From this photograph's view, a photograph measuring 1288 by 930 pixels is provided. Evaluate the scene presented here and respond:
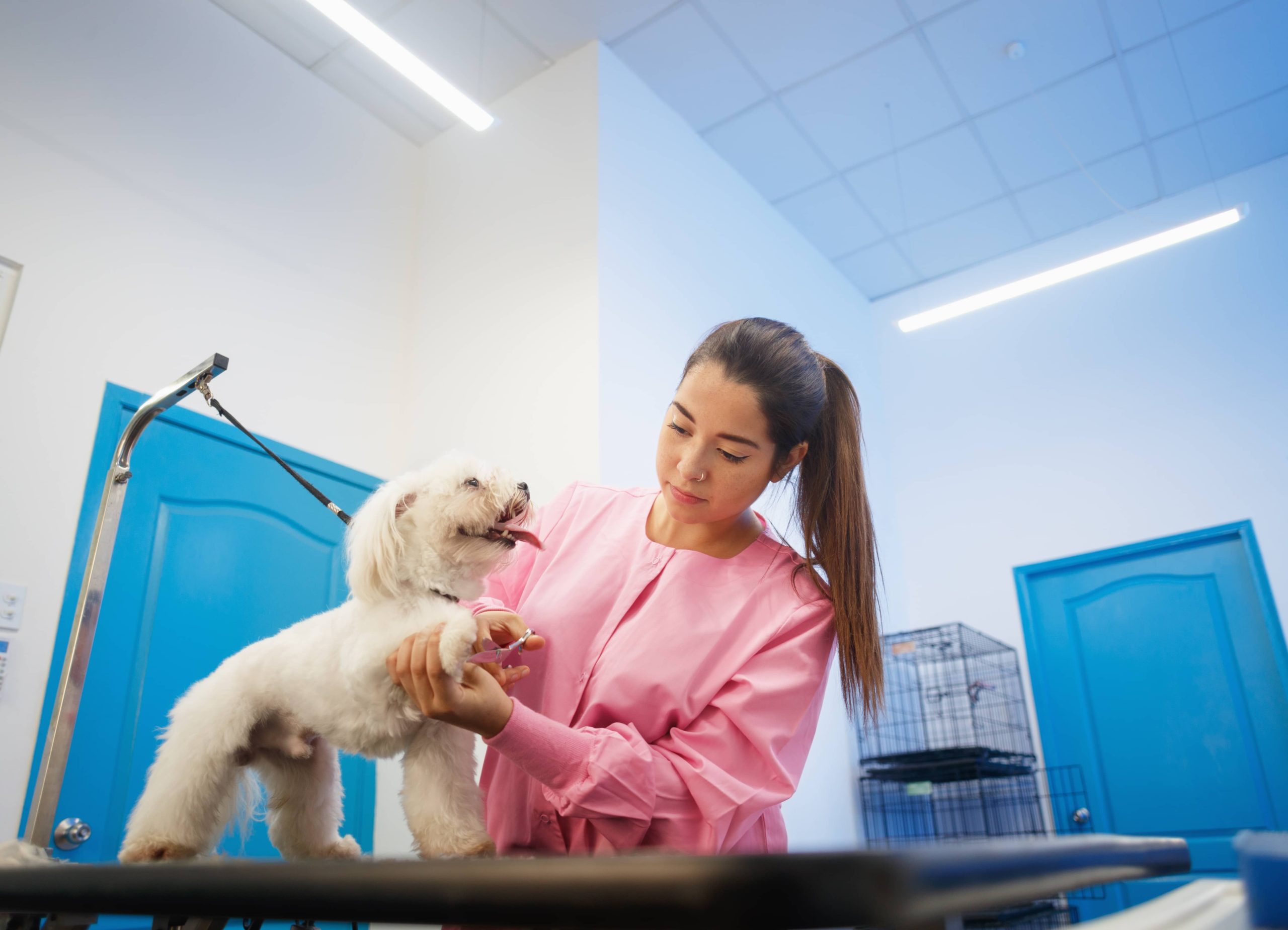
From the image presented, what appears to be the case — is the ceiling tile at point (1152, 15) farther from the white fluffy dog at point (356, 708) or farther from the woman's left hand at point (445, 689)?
the woman's left hand at point (445, 689)

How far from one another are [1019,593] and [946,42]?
102 inches

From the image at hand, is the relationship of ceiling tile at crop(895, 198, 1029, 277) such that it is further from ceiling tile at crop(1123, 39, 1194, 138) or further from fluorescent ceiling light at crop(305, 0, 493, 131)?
fluorescent ceiling light at crop(305, 0, 493, 131)

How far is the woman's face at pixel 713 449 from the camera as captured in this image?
1326mm

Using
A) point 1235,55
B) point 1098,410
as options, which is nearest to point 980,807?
point 1098,410

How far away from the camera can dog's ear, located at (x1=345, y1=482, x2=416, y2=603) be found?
112cm

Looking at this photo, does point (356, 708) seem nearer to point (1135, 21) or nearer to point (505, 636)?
point (505, 636)

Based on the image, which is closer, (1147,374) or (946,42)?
(946,42)

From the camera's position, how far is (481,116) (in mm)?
2838

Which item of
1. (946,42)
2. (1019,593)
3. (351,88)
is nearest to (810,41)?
(946,42)

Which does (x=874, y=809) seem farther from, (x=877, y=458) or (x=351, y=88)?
(x=351, y=88)

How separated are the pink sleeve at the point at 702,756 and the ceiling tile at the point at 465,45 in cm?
270

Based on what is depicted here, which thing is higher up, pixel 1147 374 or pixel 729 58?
pixel 729 58

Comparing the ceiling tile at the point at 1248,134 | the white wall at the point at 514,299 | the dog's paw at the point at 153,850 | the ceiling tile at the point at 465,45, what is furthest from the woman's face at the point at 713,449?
the ceiling tile at the point at 1248,134

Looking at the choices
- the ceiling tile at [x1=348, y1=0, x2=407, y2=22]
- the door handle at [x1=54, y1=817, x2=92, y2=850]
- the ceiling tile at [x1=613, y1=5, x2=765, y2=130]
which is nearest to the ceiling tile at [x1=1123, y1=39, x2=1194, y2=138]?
the ceiling tile at [x1=613, y1=5, x2=765, y2=130]
